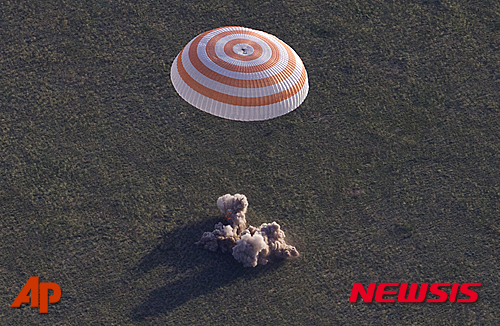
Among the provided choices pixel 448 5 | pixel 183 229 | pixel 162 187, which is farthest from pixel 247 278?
pixel 448 5

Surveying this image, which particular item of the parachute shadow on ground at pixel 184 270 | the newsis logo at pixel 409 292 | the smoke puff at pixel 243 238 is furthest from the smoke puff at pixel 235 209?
the newsis logo at pixel 409 292

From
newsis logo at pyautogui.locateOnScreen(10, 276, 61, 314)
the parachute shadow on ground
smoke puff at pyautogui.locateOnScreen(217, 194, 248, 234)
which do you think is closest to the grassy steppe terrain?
the parachute shadow on ground

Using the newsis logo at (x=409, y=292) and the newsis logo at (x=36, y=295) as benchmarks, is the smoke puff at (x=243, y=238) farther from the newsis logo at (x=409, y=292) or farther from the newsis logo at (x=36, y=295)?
the newsis logo at (x=36, y=295)

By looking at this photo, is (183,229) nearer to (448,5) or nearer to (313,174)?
(313,174)

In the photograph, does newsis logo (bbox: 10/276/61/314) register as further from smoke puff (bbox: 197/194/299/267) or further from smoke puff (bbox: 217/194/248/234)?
smoke puff (bbox: 217/194/248/234)

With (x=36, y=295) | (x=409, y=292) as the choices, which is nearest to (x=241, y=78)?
(x=409, y=292)

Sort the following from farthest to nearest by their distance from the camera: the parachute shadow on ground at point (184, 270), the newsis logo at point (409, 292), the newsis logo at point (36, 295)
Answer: the newsis logo at point (409, 292), the parachute shadow on ground at point (184, 270), the newsis logo at point (36, 295)
